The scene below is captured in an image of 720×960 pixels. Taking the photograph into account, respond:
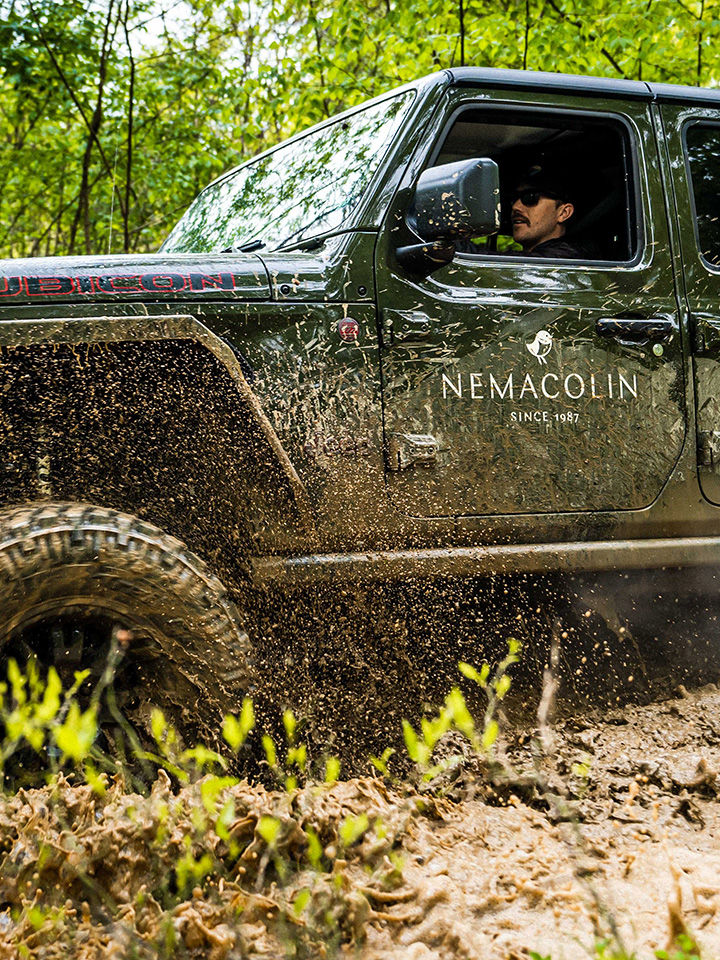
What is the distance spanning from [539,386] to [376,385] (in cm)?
53

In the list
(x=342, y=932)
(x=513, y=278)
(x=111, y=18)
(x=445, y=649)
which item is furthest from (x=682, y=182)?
(x=111, y=18)

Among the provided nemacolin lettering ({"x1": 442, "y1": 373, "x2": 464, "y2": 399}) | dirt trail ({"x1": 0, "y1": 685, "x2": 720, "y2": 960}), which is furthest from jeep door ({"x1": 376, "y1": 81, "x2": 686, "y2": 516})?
dirt trail ({"x1": 0, "y1": 685, "x2": 720, "y2": 960})

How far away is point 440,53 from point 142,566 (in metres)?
6.96

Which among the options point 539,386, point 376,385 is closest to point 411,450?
point 376,385

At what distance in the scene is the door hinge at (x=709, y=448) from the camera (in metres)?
3.01

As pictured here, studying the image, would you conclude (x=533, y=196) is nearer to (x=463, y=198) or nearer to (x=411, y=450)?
(x=463, y=198)

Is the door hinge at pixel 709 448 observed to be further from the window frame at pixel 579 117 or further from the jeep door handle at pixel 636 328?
the window frame at pixel 579 117

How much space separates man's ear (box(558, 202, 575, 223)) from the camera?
11.0 feet

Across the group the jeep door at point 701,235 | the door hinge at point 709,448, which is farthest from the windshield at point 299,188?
the door hinge at point 709,448

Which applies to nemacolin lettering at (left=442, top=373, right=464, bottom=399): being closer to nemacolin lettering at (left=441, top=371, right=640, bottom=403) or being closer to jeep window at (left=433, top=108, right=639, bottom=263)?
nemacolin lettering at (left=441, top=371, right=640, bottom=403)

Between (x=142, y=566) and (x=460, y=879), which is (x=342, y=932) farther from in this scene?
(x=142, y=566)

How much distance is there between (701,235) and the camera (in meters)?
3.13

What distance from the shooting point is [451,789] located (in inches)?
101

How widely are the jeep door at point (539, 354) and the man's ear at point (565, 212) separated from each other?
226 millimetres
